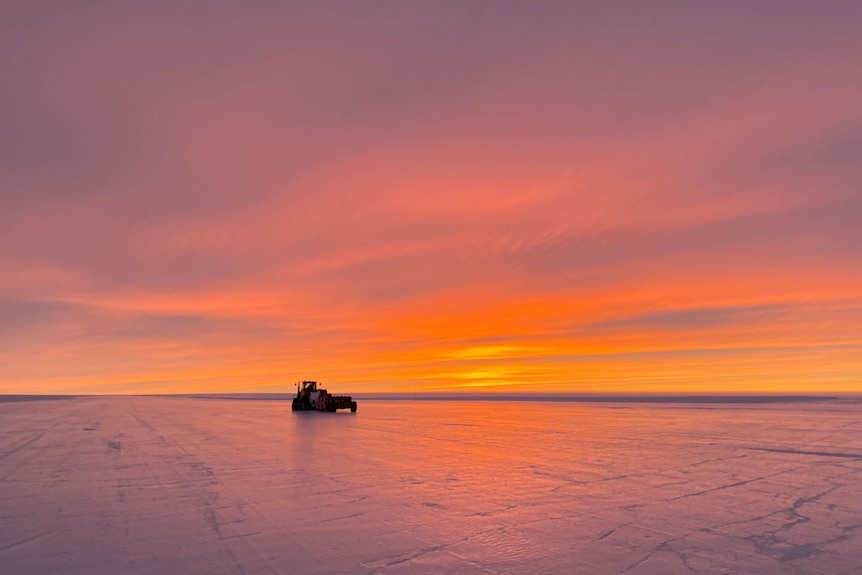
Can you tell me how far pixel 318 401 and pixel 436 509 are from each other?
46933 mm

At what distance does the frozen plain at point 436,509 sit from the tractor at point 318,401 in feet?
102

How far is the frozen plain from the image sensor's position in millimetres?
8414

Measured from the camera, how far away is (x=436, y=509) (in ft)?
38.7

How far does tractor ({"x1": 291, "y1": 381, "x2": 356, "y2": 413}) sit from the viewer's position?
179 ft

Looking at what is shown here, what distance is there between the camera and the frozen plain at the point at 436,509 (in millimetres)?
8414

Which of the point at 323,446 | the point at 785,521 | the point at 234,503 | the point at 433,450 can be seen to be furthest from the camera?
the point at 323,446

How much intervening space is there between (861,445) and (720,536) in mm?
19300

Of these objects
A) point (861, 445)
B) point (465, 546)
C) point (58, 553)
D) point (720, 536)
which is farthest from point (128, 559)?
point (861, 445)

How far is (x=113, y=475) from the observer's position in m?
16.8

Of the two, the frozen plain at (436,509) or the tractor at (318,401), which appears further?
the tractor at (318,401)

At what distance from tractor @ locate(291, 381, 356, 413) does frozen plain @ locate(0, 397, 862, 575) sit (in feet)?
102

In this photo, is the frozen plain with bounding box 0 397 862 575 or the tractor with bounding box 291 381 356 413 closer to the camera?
the frozen plain with bounding box 0 397 862 575

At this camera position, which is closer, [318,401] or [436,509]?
[436,509]

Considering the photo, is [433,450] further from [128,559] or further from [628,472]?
[128,559]
